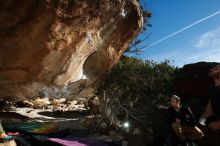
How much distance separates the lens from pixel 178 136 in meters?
8.74

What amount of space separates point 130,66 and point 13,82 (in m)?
8.27

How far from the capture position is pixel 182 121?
856 centimetres

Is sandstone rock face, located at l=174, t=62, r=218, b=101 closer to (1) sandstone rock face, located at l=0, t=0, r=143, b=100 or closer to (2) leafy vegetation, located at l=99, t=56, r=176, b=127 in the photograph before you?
(2) leafy vegetation, located at l=99, t=56, r=176, b=127

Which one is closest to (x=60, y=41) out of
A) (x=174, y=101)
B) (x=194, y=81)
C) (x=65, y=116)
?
(x=174, y=101)

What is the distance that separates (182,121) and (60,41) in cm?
407

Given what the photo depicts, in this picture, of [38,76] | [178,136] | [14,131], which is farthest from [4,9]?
[178,136]

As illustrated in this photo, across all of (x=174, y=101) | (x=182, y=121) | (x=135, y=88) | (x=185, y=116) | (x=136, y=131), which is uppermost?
(x=135, y=88)

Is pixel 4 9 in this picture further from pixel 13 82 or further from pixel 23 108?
pixel 23 108

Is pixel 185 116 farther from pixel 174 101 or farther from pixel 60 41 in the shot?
pixel 60 41

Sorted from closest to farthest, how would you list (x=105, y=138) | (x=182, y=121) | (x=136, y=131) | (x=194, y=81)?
(x=182, y=121) → (x=105, y=138) → (x=136, y=131) → (x=194, y=81)

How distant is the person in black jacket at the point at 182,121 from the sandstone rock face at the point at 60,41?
317 cm

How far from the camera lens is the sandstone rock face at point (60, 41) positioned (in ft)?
25.5

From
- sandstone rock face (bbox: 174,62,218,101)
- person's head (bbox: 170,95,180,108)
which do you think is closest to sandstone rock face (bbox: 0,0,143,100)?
person's head (bbox: 170,95,180,108)

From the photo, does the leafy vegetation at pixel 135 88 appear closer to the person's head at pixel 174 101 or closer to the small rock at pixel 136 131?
the small rock at pixel 136 131
